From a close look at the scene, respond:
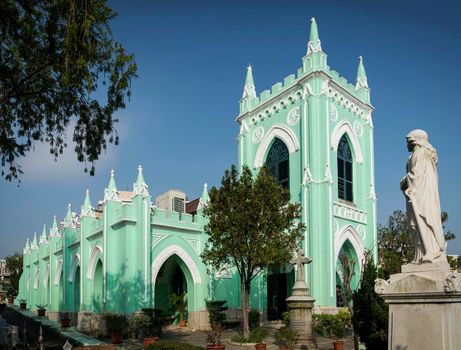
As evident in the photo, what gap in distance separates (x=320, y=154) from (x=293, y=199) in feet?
10.0

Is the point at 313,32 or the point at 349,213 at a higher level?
the point at 313,32

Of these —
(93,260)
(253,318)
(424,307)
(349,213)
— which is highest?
(349,213)

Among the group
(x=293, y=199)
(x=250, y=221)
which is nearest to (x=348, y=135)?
(x=293, y=199)

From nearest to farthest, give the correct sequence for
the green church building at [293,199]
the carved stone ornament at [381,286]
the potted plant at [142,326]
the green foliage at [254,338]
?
the carved stone ornament at [381,286]
the green foliage at [254,338]
the potted plant at [142,326]
the green church building at [293,199]

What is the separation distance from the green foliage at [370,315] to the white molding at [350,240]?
13514mm

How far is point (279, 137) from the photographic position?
93.6 feet

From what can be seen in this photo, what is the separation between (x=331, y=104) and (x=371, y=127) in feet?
13.8

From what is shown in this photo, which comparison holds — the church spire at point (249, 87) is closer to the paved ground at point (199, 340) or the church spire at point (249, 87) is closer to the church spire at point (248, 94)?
the church spire at point (248, 94)

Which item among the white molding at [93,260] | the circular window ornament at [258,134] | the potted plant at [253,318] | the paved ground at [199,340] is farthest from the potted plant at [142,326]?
the circular window ornament at [258,134]

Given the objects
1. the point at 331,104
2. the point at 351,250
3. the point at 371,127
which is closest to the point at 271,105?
the point at 331,104

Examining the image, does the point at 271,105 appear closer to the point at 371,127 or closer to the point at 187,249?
the point at 371,127

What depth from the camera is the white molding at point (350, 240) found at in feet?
85.0

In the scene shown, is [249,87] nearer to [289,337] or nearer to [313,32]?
[313,32]

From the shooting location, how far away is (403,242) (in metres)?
31.7
